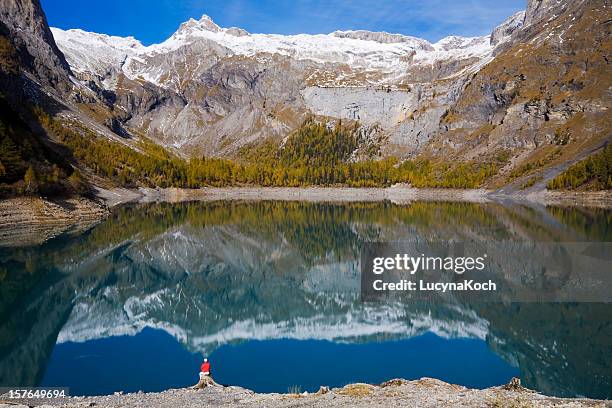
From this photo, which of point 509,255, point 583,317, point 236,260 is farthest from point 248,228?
point 583,317

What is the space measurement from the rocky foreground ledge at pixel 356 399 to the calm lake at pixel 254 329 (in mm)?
2991

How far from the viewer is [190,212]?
379 feet

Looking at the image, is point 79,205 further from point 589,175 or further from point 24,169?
point 589,175

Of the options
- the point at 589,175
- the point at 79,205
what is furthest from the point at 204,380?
the point at 589,175

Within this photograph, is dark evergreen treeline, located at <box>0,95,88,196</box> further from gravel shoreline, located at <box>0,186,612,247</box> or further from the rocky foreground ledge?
the rocky foreground ledge

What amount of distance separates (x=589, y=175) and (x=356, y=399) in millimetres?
149758

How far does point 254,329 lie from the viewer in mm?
32156

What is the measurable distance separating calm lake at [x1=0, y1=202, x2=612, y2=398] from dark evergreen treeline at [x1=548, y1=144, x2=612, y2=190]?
87.3m

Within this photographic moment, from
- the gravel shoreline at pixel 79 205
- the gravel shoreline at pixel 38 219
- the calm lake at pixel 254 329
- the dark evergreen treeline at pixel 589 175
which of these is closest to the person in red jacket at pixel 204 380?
the calm lake at pixel 254 329

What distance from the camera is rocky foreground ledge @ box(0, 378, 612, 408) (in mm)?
15664

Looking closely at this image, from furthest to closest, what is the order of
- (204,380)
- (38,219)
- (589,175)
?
(589,175), (38,219), (204,380)

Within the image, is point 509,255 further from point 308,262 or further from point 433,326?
point 433,326

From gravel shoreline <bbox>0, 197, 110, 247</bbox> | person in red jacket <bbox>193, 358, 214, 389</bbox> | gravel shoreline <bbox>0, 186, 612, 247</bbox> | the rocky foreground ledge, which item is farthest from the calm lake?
gravel shoreline <bbox>0, 186, 612, 247</bbox>

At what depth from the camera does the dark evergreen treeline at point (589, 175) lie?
135 metres
